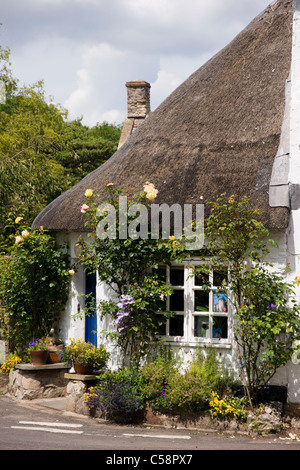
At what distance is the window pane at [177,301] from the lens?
30.4ft

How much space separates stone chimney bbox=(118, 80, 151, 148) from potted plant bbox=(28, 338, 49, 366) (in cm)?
741

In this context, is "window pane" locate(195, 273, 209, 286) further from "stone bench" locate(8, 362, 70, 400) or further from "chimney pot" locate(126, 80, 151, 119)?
"chimney pot" locate(126, 80, 151, 119)

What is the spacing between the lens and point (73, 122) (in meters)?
36.0

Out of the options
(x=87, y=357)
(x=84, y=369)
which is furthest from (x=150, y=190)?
(x=84, y=369)

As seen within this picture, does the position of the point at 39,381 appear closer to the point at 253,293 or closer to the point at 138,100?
the point at 253,293

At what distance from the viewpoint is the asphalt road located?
6.64 meters

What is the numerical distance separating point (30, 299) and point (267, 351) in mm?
4675

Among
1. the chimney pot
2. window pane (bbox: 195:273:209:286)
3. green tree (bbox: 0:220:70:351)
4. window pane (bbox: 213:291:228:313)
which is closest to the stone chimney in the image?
the chimney pot

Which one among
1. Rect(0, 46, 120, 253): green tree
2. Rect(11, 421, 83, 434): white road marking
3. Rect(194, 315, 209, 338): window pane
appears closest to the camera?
Rect(11, 421, 83, 434): white road marking

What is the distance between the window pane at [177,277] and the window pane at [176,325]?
1.70 ft

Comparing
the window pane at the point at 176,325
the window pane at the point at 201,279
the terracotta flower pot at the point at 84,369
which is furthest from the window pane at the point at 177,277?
the terracotta flower pot at the point at 84,369

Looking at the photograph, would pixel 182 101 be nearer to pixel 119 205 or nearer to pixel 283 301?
pixel 119 205

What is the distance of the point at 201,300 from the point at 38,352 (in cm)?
298
